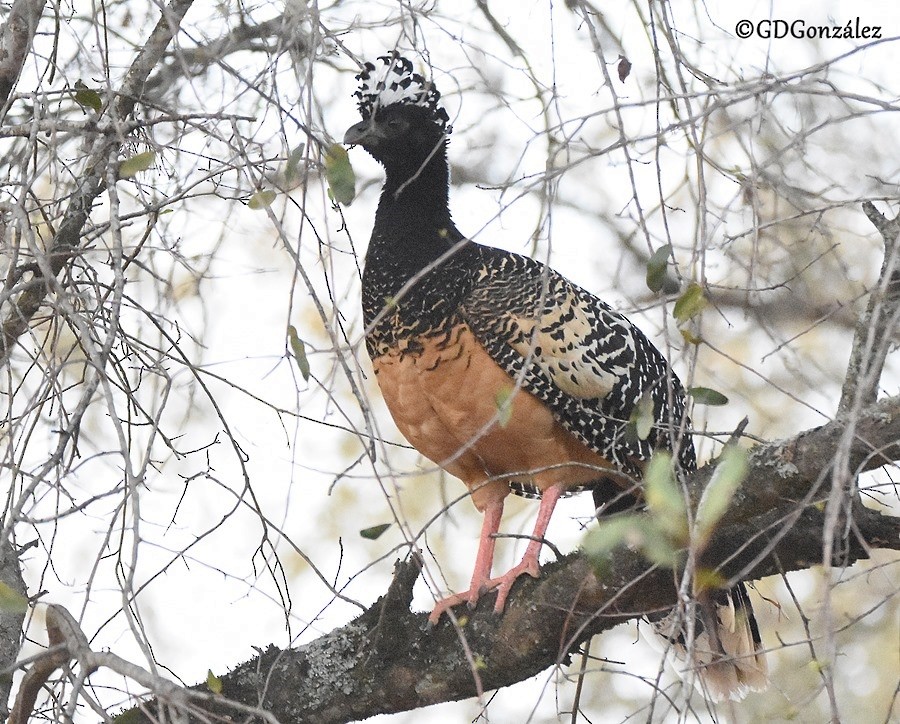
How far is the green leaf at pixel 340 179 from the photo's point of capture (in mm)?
2375

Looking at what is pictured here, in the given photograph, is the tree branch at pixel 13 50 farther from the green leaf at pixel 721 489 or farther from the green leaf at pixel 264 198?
the green leaf at pixel 721 489

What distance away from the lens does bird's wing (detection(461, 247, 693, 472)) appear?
3.70m

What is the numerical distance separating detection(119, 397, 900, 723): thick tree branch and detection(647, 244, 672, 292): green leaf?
0.56 metres

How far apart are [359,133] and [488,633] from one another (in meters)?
1.69

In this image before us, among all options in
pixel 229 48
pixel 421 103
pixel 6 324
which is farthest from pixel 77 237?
pixel 421 103

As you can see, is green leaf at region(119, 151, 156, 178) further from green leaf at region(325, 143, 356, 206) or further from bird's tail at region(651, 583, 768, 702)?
bird's tail at region(651, 583, 768, 702)

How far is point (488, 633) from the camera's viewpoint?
135 inches

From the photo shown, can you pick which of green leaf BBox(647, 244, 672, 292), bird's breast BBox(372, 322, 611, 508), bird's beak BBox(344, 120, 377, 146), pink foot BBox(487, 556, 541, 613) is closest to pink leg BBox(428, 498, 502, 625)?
pink foot BBox(487, 556, 541, 613)

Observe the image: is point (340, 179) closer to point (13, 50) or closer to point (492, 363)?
point (13, 50)

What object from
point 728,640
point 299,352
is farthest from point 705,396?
point 728,640

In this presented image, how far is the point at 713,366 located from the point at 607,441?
3.48 metres

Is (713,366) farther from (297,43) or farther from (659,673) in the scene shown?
(659,673)

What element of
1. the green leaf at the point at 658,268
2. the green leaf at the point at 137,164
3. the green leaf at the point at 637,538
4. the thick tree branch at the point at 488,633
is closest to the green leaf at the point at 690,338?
the green leaf at the point at 658,268

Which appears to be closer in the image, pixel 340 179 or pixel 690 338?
pixel 690 338
